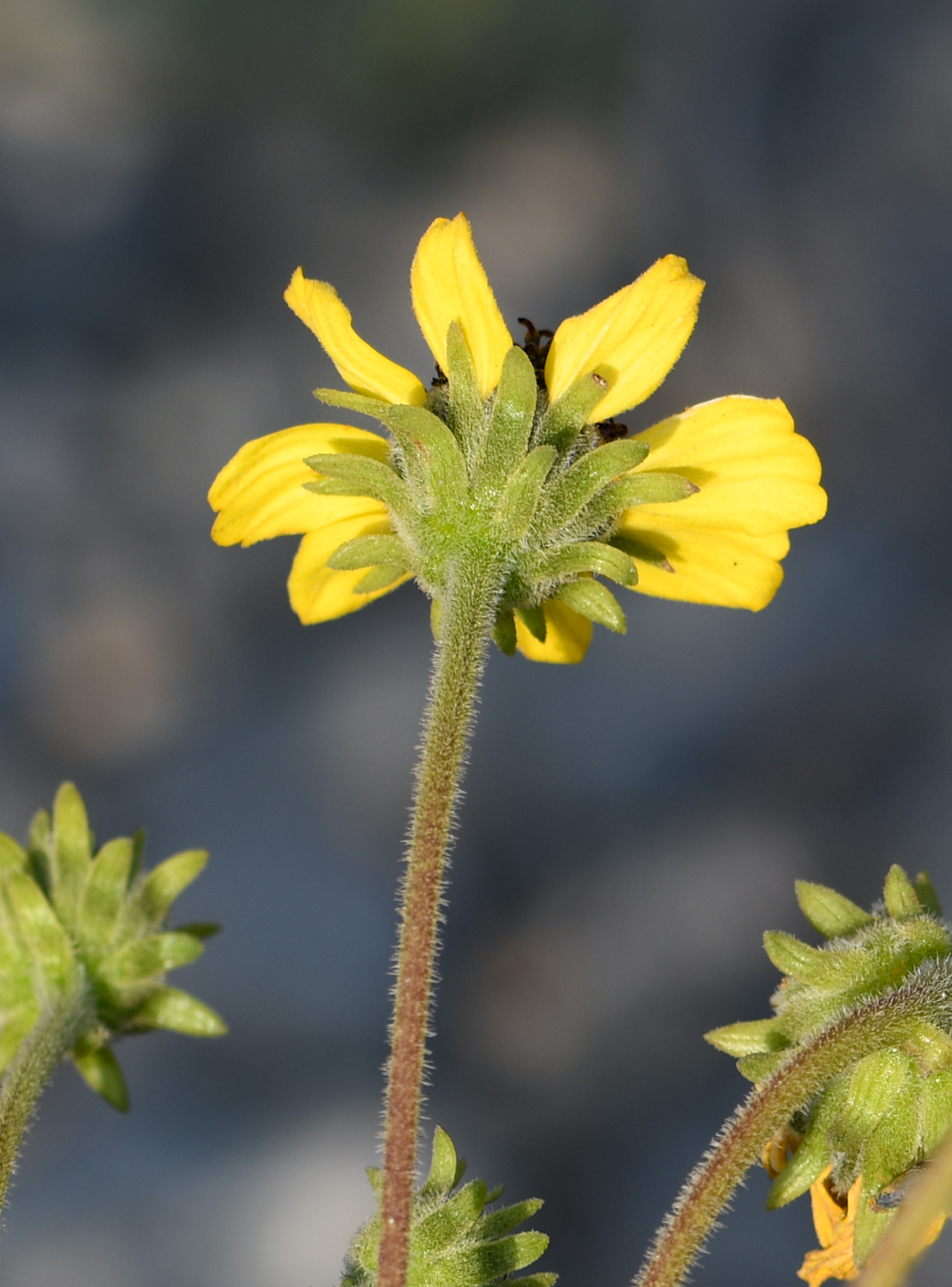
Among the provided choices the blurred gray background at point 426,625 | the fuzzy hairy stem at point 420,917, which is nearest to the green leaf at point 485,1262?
the fuzzy hairy stem at point 420,917

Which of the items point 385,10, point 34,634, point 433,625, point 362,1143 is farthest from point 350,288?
point 433,625

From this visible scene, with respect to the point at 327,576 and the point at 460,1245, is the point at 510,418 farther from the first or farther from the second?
the point at 460,1245

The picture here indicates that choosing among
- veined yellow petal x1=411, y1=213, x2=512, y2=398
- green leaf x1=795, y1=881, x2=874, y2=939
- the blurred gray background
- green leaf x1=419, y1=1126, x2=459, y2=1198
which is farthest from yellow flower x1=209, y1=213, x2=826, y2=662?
the blurred gray background

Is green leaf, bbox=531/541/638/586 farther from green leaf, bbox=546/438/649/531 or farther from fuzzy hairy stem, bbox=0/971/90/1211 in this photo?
fuzzy hairy stem, bbox=0/971/90/1211

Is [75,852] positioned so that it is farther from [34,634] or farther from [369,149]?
[369,149]

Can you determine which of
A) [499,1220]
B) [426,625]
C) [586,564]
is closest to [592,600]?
[586,564]

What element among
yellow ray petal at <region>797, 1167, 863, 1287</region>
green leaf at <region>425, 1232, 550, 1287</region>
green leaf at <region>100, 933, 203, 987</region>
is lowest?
yellow ray petal at <region>797, 1167, 863, 1287</region>
